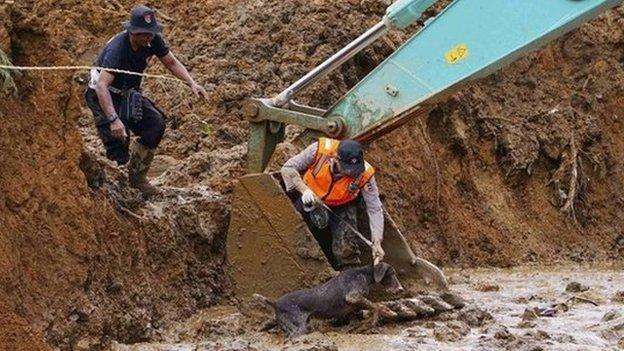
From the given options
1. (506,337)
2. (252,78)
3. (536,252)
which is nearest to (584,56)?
(536,252)

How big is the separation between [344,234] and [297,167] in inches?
22.7

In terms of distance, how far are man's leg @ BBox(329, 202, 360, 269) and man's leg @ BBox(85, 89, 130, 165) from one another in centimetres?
157

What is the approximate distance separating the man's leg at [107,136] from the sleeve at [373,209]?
1.73 metres

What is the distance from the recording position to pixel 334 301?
355 inches

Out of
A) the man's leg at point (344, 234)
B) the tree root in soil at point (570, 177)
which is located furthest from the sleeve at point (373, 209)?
the tree root in soil at point (570, 177)

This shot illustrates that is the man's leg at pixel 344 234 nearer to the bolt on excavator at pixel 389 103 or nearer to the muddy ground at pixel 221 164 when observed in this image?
the bolt on excavator at pixel 389 103

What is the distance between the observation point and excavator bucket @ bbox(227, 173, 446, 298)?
9523 millimetres

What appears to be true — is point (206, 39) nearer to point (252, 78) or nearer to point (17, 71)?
point (252, 78)

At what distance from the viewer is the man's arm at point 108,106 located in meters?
9.29

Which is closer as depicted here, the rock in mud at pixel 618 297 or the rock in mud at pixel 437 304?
the rock in mud at pixel 437 304

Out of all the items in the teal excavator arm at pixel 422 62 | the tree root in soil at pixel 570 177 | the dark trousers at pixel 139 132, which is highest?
the dark trousers at pixel 139 132

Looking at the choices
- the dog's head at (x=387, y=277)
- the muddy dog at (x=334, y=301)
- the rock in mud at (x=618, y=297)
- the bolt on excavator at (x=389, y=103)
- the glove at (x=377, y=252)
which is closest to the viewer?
the muddy dog at (x=334, y=301)

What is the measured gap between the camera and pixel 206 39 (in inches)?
528

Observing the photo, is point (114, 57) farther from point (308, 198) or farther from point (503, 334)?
point (503, 334)
